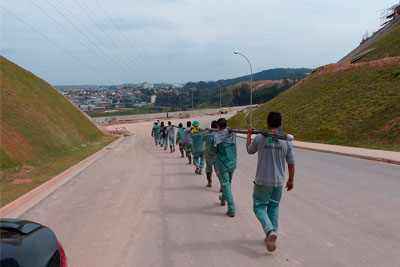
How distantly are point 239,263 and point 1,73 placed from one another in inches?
874

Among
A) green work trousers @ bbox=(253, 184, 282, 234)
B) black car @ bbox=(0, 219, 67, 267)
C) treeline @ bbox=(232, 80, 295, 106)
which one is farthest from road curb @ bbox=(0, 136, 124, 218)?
treeline @ bbox=(232, 80, 295, 106)

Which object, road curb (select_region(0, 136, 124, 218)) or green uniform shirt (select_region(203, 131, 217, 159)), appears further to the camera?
green uniform shirt (select_region(203, 131, 217, 159))

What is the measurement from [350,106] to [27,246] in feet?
97.2

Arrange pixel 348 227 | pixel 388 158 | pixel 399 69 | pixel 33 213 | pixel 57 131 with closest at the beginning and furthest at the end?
pixel 348 227
pixel 33 213
pixel 388 158
pixel 57 131
pixel 399 69

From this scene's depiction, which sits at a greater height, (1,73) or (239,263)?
(1,73)

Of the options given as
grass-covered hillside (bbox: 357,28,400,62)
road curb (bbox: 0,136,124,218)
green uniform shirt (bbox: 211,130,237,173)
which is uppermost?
grass-covered hillside (bbox: 357,28,400,62)

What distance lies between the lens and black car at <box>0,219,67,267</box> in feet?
7.75

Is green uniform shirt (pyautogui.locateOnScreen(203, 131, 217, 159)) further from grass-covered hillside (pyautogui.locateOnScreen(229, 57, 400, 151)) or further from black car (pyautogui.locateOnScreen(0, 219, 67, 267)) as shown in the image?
grass-covered hillside (pyautogui.locateOnScreen(229, 57, 400, 151))

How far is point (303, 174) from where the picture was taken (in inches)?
429

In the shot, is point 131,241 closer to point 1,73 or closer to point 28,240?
point 28,240

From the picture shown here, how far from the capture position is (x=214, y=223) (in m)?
6.03

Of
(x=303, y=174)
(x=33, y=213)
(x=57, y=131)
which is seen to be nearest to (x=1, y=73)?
(x=57, y=131)

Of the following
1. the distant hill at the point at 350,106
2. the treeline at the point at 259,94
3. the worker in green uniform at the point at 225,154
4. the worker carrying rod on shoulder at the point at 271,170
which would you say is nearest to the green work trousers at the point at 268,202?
the worker carrying rod on shoulder at the point at 271,170

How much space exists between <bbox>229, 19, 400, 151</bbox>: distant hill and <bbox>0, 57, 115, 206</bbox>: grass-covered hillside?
54.5 feet
